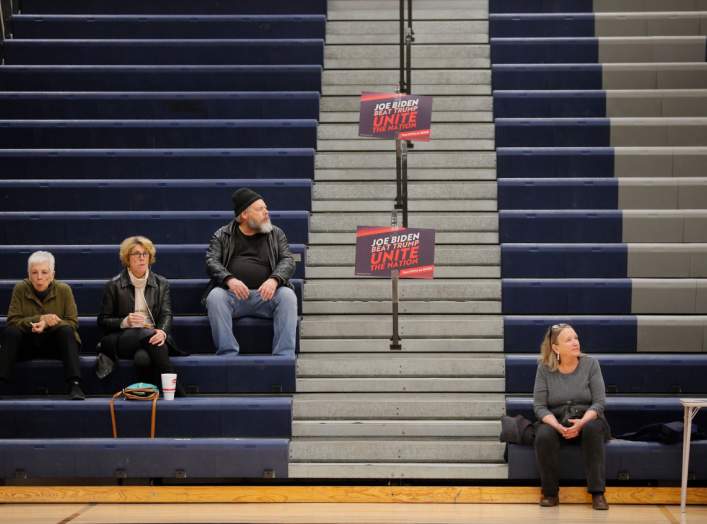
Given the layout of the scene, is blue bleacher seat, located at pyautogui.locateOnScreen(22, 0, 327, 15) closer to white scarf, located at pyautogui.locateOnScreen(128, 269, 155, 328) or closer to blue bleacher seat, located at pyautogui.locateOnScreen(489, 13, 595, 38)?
blue bleacher seat, located at pyautogui.locateOnScreen(489, 13, 595, 38)

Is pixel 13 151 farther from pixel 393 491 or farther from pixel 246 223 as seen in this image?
pixel 393 491

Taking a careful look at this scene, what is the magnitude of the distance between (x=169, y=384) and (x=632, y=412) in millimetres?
1948

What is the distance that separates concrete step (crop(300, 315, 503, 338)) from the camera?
5020 mm

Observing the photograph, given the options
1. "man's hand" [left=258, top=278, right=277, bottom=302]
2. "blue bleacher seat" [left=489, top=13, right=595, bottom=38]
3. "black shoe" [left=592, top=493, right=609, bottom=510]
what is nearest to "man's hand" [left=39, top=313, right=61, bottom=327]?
"man's hand" [left=258, top=278, right=277, bottom=302]

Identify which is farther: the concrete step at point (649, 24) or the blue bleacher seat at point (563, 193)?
the concrete step at point (649, 24)

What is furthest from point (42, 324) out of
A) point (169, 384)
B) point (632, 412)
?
point (632, 412)

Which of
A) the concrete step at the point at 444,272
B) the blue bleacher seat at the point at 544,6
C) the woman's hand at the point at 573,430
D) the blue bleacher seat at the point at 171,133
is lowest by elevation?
the woman's hand at the point at 573,430

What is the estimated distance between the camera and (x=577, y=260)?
522 cm

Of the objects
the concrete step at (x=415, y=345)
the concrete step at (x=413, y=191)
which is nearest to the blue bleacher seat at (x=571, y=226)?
the concrete step at (x=413, y=191)

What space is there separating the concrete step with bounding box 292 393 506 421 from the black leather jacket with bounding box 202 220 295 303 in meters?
0.58

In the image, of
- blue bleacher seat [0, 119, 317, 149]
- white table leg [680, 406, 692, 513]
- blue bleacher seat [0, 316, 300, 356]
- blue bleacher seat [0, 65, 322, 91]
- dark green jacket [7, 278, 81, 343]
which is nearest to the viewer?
white table leg [680, 406, 692, 513]

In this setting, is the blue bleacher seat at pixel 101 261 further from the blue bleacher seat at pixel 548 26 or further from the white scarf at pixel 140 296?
the blue bleacher seat at pixel 548 26

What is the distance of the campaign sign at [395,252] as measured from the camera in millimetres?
4762

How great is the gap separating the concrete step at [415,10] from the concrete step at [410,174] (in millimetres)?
1533
